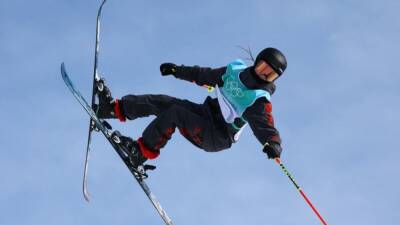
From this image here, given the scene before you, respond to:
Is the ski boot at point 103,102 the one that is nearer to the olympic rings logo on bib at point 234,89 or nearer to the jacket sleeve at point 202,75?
the jacket sleeve at point 202,75

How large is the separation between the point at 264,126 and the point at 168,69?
6.43ft

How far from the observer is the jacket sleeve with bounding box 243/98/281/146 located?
886cm

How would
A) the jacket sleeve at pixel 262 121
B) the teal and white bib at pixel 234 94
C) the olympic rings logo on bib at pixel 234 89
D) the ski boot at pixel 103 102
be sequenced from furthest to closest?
the ski boot at pixel 103 102, the olympic rings logo on bib at pixel 234 89, the teal and white bib at pixel 234 94, the jacket sleeve at pixel 262 121

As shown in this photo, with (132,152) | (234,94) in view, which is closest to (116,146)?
(132,152)

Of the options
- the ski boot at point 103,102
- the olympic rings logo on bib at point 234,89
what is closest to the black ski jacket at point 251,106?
the olympic rings logo on bib at point 234,89

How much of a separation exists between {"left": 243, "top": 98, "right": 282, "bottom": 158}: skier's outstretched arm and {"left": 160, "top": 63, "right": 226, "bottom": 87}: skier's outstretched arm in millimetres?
824

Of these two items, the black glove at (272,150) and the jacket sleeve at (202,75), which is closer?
the black glove at (272,150)

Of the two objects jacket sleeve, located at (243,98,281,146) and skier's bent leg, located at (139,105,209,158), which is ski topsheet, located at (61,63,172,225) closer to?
skier's bent leg, located at (139,105,209,158)

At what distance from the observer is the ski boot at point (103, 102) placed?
10.1m

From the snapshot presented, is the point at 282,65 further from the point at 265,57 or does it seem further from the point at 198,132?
the point at 198,132

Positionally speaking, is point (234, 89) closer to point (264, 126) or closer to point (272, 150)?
point (264, 126)

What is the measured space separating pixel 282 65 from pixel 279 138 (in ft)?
3.49

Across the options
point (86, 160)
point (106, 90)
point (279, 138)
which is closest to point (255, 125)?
point (279, 138)

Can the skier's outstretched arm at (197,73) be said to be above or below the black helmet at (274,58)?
above
